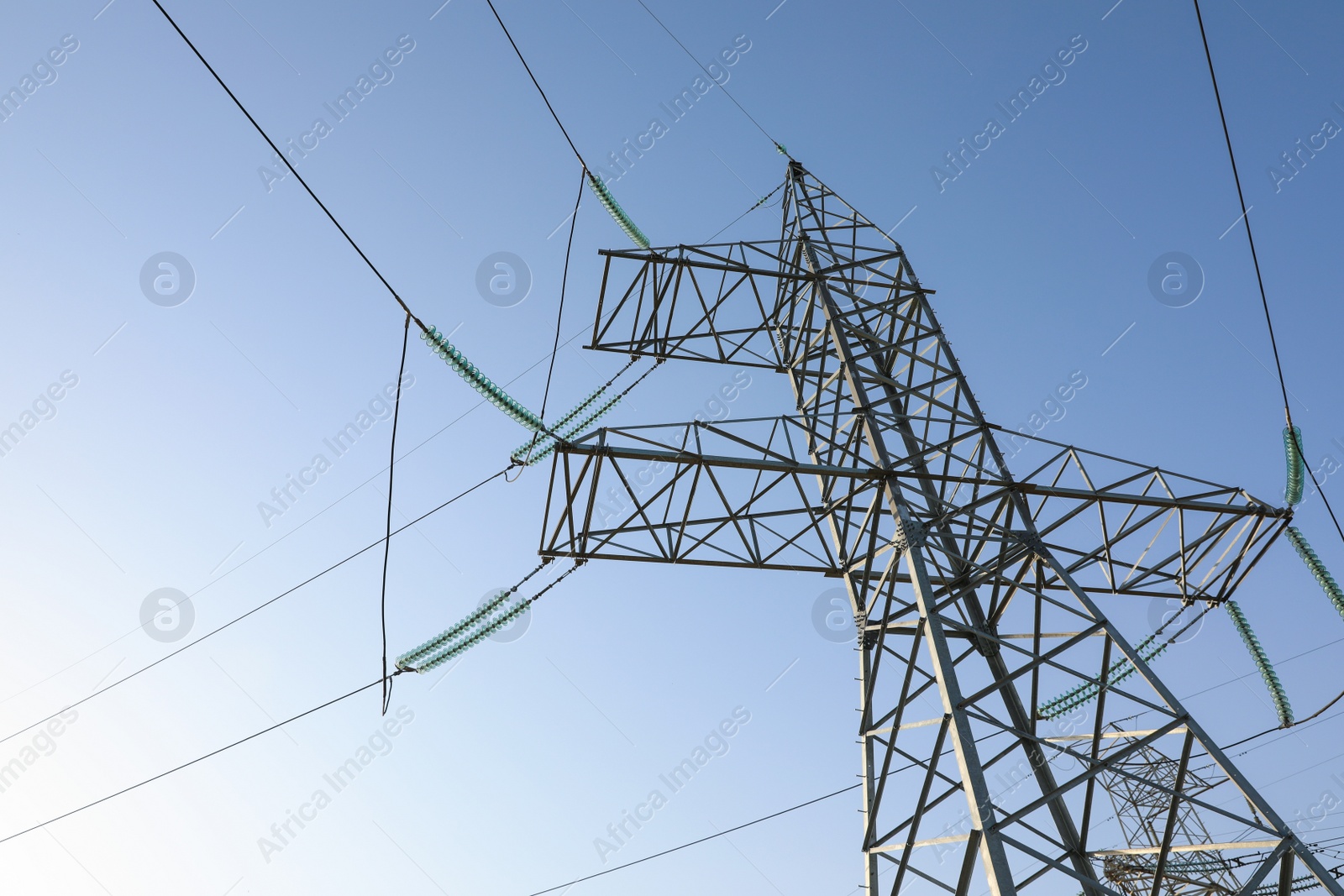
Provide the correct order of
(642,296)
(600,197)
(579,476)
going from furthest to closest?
(600,197)
(642,296)
(579,476)

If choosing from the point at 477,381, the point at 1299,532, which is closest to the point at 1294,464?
the point at 1299,532

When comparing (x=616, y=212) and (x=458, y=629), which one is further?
(x=616, y=212)

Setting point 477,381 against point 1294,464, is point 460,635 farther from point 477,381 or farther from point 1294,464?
point 1294,464

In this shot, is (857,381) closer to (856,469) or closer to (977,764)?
(856,469)

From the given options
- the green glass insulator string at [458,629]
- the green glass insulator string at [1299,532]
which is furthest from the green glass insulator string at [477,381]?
the green glass insulator string at [1299,532]

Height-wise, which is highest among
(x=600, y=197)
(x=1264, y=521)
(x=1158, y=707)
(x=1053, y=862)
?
(x=600, y=197)

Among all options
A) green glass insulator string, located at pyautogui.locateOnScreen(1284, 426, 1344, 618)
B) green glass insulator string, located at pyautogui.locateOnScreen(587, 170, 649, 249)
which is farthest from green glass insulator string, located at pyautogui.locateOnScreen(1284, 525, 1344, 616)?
green glass insulator string, located at pyautogui.locateOnScreen(587, 170, 649, 249)

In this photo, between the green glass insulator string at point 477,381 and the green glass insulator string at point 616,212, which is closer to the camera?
the green glass insulator string at point 477,381

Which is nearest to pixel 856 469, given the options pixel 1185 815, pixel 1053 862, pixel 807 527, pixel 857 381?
pixel 807 527

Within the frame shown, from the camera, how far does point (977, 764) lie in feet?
23.4

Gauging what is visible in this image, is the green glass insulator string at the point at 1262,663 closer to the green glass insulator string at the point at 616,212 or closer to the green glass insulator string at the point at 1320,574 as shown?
the green glass insulator string at the point at 1320,574

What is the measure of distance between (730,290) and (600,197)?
10.8ft

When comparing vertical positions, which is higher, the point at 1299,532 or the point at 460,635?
the point at 1299,532

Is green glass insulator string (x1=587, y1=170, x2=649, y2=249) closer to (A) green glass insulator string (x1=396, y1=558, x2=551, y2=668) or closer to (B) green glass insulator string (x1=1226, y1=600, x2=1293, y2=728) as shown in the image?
(A) green glass insulator string (x1=396, y1=558, x2=551, y2=668)
